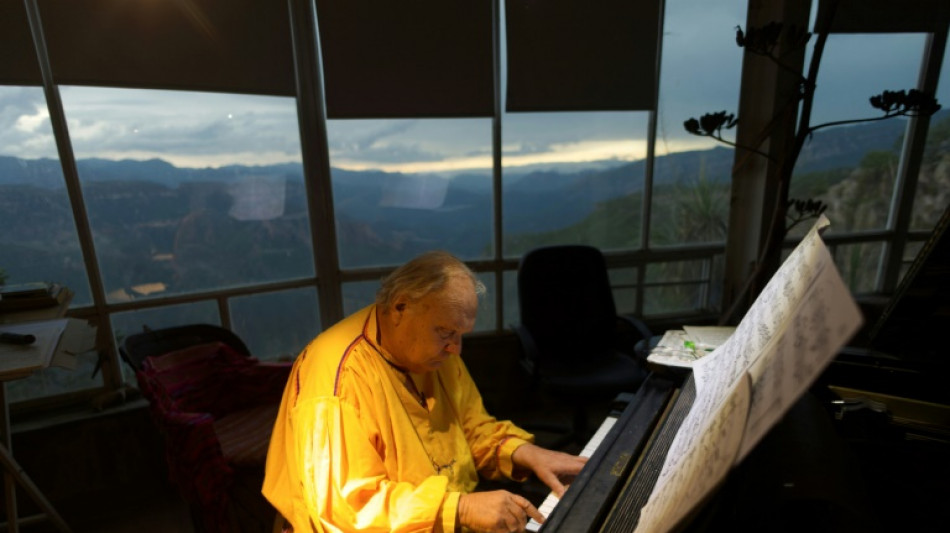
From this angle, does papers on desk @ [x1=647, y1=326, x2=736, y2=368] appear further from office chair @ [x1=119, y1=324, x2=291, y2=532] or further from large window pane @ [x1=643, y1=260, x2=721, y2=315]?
large window pane @ [x1=643, y1=260, x2=721, y2=315]

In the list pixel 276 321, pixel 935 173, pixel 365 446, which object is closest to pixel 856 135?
pixel 935 173

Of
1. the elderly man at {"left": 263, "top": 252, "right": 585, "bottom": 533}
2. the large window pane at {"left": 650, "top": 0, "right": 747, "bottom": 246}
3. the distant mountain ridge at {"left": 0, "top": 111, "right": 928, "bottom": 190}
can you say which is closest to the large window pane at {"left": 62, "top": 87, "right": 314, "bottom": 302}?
the distant mountain ridge at {"left": 0, "top": 111, "right": 928, "bottom": 190}

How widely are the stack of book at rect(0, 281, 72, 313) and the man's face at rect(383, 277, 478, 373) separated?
5.73 ft

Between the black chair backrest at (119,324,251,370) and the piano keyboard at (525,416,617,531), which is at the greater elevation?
the black chair backrest at (119,324,251,370)

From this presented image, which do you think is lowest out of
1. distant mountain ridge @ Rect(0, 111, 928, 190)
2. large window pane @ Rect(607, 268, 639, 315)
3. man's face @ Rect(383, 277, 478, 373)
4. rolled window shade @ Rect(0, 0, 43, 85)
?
large window pane @ Rect(607, 268, 639, 315)

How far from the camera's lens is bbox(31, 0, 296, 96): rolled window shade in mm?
2160

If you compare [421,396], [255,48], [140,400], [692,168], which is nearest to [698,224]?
[692,168]

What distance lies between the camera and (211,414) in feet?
6.82

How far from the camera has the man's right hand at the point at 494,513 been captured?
38.5 inches

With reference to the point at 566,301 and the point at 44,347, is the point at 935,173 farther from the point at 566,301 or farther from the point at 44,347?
the point at 44,347

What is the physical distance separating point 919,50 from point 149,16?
5218 millimetres

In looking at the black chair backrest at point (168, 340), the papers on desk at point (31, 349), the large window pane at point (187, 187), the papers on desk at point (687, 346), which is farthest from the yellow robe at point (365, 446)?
the large window pane at point (187, 187)

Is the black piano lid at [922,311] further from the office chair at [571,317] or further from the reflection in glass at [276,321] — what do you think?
the reflection in glass at [276,321]

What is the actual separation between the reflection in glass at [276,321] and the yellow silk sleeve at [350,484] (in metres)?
2.06
